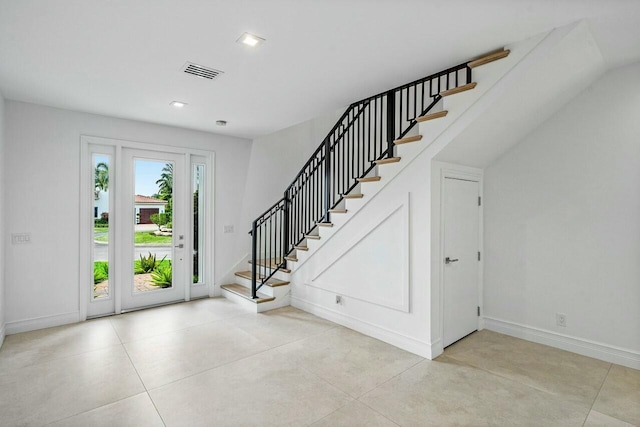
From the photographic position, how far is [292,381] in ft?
9.07

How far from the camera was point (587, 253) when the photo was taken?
3217 millimetres

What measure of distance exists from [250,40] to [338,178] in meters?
2.23

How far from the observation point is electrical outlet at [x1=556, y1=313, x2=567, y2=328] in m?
3.36

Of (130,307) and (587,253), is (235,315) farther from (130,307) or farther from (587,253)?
(587,253)

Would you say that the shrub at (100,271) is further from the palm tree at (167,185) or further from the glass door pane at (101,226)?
the palm tree at (167,185)

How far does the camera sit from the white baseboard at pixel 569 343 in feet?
9.82

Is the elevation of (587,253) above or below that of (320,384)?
above

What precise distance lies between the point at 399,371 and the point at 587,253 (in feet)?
7.12

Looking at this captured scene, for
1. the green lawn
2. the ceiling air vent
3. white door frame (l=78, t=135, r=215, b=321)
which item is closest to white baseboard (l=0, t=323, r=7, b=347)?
white door frame (l=78, t=135, r=215, b=321)

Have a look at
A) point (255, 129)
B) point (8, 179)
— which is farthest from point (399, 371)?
point (8, 179)

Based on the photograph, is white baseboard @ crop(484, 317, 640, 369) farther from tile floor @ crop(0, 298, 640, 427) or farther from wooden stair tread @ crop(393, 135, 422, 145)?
wooden stair tread @ crop(393, 135, 422, 145)

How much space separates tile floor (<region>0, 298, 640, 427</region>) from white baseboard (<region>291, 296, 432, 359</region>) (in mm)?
93

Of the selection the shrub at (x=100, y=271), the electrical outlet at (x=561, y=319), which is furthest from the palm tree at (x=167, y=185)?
the electrical outlet at (x=561, y=319)

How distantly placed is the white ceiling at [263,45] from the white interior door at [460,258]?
139 cm
